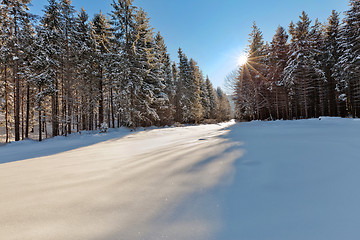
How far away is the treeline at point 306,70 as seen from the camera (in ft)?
48.1

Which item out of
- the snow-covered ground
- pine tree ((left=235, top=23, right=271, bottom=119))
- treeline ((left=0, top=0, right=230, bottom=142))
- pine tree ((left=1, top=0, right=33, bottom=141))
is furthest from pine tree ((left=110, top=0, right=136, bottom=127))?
pine tree ((left=235, top=23, right=271, bottom=119))

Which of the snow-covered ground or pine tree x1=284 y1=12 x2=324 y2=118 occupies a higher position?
pine tree x1=284 y1=12 x2=324 y2=118

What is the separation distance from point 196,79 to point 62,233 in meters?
26.3

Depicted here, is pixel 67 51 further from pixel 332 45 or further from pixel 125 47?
pixel 332 45

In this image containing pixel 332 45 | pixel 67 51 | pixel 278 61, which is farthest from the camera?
pixel 278 61

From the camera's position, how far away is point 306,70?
1616 cm

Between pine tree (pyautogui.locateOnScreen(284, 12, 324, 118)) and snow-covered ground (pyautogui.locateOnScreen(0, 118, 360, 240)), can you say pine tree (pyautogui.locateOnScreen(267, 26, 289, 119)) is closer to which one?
pine tree (pyautogui.locateOnScreen(284, 12, 324, 118))

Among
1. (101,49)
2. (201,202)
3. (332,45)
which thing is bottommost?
(201,202)

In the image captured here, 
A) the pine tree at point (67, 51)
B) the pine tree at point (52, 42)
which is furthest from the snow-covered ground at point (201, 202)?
the pine tree at point (52, 42)

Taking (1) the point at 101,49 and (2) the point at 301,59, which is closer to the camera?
(1) the point at 101,49

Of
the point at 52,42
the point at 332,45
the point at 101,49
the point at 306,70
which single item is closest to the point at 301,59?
the point at 306,70

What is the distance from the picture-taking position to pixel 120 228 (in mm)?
843

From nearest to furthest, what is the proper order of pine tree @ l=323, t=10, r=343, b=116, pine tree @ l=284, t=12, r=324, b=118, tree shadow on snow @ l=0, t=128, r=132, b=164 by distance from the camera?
tree shadow on snow @ l=0, t=128, r=132, b=164 < pine tree @ l=284, t=12, r=324, b=118 < pine tree @ l=323, t=10, r=343, b=116

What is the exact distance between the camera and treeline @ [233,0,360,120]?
48.1 ft
